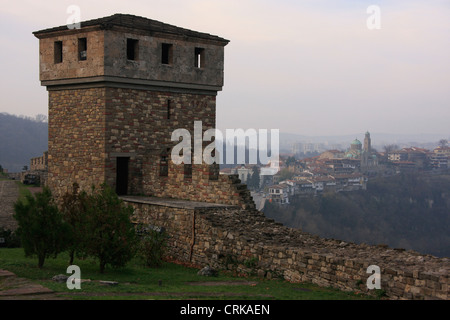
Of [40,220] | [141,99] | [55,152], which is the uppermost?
[141,99]

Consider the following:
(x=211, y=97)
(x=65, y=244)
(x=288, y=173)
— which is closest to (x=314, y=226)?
(x=288, y=173)

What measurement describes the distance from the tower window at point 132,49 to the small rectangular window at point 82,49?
139cm

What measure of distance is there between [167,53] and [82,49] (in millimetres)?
2808

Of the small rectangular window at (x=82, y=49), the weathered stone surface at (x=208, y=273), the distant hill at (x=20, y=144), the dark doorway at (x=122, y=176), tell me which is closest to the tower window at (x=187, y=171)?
the dark doorway at (x=122, y=176)

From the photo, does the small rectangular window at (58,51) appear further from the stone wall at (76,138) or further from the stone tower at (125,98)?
the stone wall at (76,138)

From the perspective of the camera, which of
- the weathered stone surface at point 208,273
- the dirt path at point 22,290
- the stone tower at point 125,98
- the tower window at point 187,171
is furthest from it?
the stone tower at point 125,98

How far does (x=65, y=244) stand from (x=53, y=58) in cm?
990

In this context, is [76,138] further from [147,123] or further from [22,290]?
[22,290]

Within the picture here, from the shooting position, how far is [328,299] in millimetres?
10461

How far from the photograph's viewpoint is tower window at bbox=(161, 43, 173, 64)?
21094 mm

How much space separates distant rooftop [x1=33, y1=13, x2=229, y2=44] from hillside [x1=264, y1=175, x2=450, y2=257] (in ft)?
306

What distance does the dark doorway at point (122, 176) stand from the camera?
20328mm

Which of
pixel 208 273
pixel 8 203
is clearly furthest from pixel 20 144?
pixel 208 273
